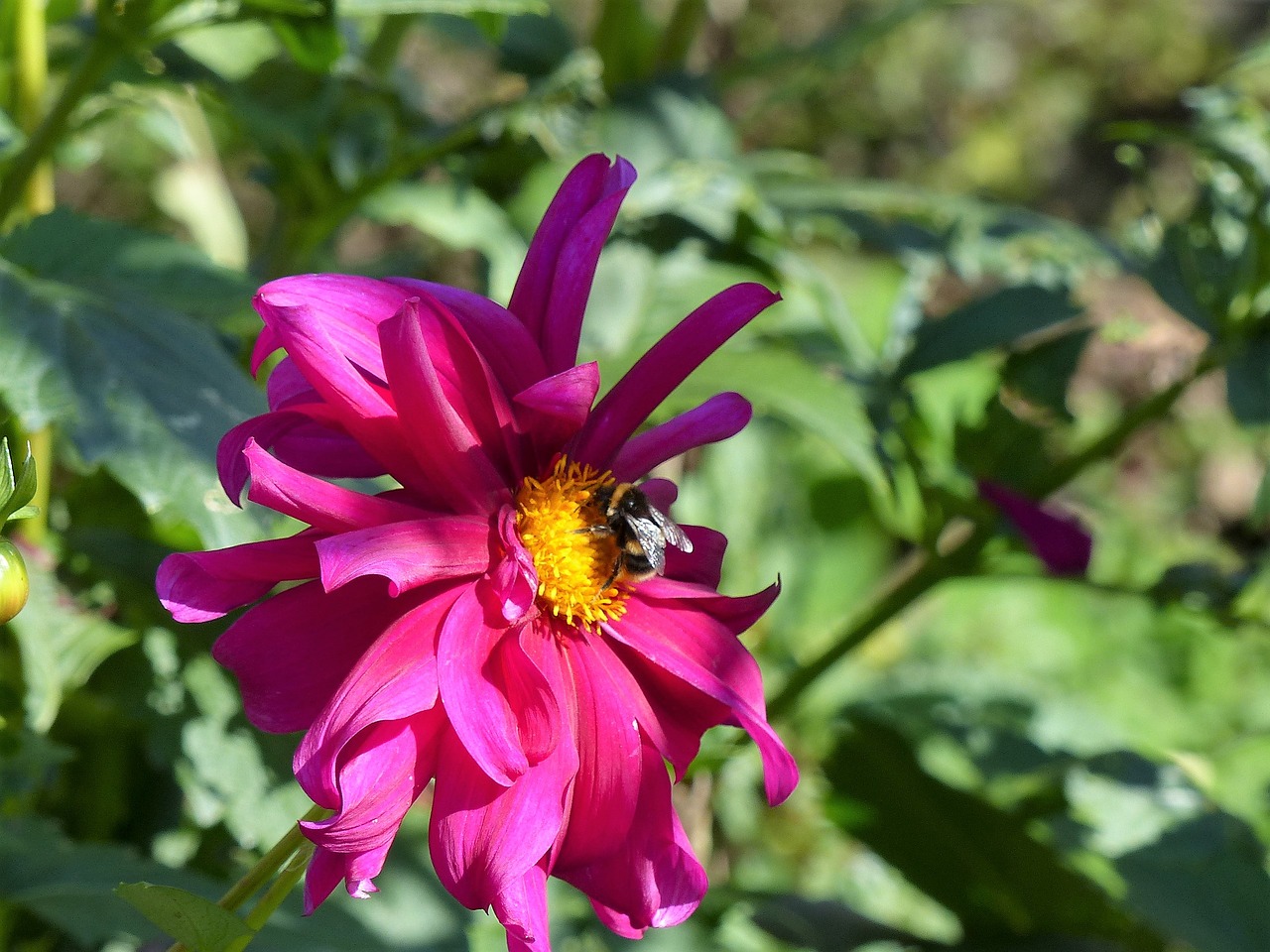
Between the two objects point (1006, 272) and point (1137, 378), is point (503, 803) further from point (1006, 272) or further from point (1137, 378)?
point (1137, 378)

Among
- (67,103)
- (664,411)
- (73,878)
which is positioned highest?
(67,103)

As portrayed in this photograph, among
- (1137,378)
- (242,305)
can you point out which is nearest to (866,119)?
(1137,378)

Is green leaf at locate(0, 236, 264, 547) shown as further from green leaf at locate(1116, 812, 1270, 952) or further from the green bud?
green leaf at locate(1116, 812, 1270, 952)

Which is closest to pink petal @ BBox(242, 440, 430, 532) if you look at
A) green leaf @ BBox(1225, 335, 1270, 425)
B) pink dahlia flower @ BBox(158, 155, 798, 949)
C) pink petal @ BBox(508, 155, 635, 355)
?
pink dahlia flower @ BBox(158, 155, 798, 949)

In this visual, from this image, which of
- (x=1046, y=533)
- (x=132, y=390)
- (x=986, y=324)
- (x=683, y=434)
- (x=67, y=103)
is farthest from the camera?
(x=986, y=324)

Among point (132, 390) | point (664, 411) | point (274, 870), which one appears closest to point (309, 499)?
point (274, 870)

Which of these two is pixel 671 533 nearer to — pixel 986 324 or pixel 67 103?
pixel 67 103

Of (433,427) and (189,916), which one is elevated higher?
(433,427)
